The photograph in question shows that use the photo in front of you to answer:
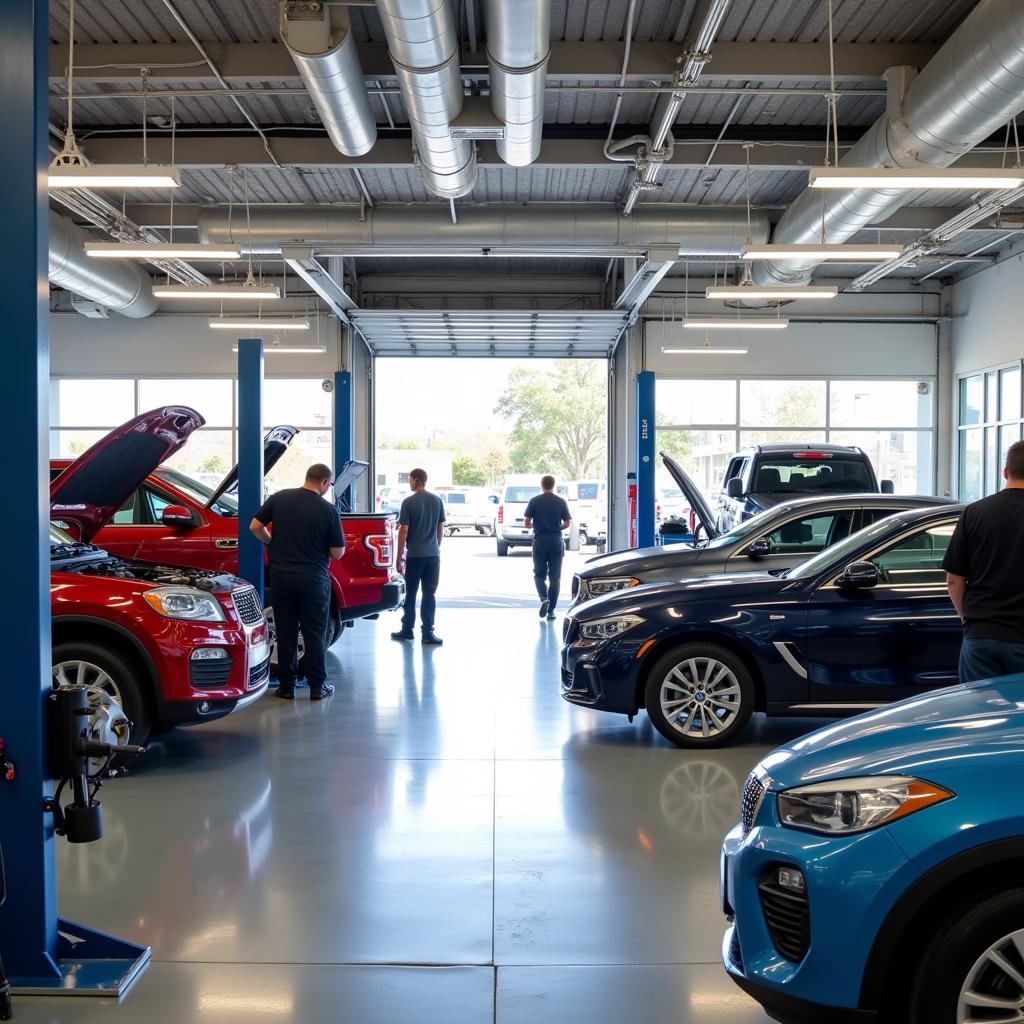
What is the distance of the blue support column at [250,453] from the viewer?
930cm

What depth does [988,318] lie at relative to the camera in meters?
19.5

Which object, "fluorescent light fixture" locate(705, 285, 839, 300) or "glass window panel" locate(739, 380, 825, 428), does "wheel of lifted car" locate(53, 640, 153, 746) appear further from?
"glass window panel" locate(739, 380, 825, 428)

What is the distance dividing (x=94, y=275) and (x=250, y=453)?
911 centimetres

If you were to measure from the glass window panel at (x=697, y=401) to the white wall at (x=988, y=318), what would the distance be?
4.43 m

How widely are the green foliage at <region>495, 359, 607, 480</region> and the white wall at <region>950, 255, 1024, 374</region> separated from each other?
25.9 metres

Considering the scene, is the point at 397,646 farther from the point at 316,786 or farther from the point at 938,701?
the point at 938,701

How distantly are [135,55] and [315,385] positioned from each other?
11.6 m

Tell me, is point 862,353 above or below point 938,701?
above

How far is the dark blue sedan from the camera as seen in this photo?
6430mm

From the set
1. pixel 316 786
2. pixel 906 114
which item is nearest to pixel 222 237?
pixel 906 114

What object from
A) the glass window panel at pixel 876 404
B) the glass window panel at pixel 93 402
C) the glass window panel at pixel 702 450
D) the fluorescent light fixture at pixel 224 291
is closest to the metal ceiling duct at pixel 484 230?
the fluorescent light fixture at pixel 224 291

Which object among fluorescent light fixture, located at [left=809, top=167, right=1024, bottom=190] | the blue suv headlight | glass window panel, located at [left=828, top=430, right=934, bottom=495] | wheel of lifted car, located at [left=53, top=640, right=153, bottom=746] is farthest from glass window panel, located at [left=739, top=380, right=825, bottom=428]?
the blue suv headlight

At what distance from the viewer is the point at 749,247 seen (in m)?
11.6

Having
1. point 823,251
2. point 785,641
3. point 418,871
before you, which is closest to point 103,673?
point 418,871
